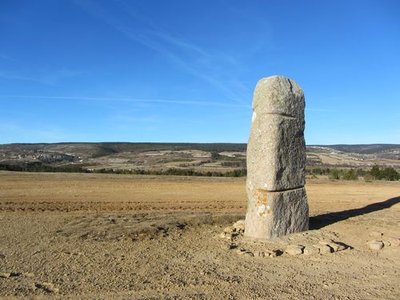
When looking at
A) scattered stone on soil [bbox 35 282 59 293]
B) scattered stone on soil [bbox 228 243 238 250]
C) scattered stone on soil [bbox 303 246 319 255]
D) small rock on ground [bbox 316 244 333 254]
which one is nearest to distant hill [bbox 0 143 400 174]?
scattered stone on soil [bbox 228 243 238 250]

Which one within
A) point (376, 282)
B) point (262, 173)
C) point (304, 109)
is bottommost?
point (376, 282)

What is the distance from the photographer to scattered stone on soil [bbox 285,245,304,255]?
10574mm

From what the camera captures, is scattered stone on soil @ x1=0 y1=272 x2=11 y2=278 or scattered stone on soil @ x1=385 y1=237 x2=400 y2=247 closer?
scattered stone on soil @ x1=0 y1=272 x2=11 y2=278

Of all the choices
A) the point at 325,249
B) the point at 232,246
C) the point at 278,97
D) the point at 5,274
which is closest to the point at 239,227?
the point at 232,246

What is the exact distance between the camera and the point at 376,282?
8.78 m

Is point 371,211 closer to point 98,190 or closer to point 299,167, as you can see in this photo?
point 299,167

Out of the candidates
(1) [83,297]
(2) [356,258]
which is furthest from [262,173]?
(1) [83,297]

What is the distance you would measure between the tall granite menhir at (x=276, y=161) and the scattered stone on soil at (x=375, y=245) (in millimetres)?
1796

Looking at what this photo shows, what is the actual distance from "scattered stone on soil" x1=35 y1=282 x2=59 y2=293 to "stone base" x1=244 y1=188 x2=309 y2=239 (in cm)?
545

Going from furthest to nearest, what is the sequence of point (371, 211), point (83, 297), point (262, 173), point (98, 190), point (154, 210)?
point (98, 190)
point (154, 210)
point (371, 211)
point (262, 173)
point (83, 297)

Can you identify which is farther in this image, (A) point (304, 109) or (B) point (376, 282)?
(A) point (304, 109)

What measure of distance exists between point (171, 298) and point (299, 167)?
5872 mm

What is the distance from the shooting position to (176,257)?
1027 cm

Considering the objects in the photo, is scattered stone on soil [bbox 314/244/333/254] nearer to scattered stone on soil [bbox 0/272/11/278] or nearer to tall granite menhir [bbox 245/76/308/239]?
tall granite menhir [bbox 245/76/308/239]
